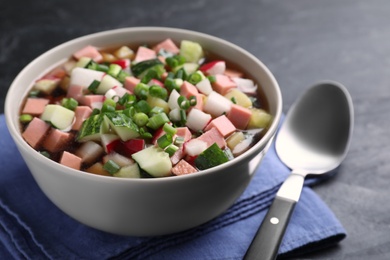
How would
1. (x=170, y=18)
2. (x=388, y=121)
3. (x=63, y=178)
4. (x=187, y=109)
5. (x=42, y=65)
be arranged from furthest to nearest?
(x=170, y=18) < (x=388, y=121) < (x=42, y=65) < (x=187, y=109) < (x=63, y=178)

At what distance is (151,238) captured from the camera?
6.56 feet

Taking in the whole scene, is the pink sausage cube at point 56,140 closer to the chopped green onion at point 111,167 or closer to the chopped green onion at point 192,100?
the chopped green onion at point 111,167

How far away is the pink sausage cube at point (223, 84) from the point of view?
221 cm

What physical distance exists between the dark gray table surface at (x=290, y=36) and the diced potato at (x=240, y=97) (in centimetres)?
52

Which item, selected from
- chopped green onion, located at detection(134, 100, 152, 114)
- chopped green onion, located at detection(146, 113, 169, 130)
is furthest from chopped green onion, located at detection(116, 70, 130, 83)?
chopped green onion, located at detection(146, 113, 169, 130)

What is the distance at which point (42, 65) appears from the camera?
2.30 m

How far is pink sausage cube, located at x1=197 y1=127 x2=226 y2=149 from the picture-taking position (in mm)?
1933

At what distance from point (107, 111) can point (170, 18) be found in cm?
168

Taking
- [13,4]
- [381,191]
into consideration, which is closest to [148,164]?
[381,191]

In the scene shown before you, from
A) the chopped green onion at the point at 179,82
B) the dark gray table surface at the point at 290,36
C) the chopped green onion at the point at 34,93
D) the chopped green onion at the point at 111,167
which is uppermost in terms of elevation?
the chopped green onion at the point at 179,82

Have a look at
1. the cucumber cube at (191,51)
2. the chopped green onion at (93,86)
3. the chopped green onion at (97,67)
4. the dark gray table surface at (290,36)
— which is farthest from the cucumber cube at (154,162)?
the dark gray table surface at (290,36)

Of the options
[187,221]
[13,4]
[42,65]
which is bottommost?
[13,4]

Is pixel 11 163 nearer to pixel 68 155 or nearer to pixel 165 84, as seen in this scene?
pixel 68 155

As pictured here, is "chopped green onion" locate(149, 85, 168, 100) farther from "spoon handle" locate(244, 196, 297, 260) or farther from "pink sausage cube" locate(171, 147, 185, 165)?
"spoon handle" locate(244, 196, 297, 260)
